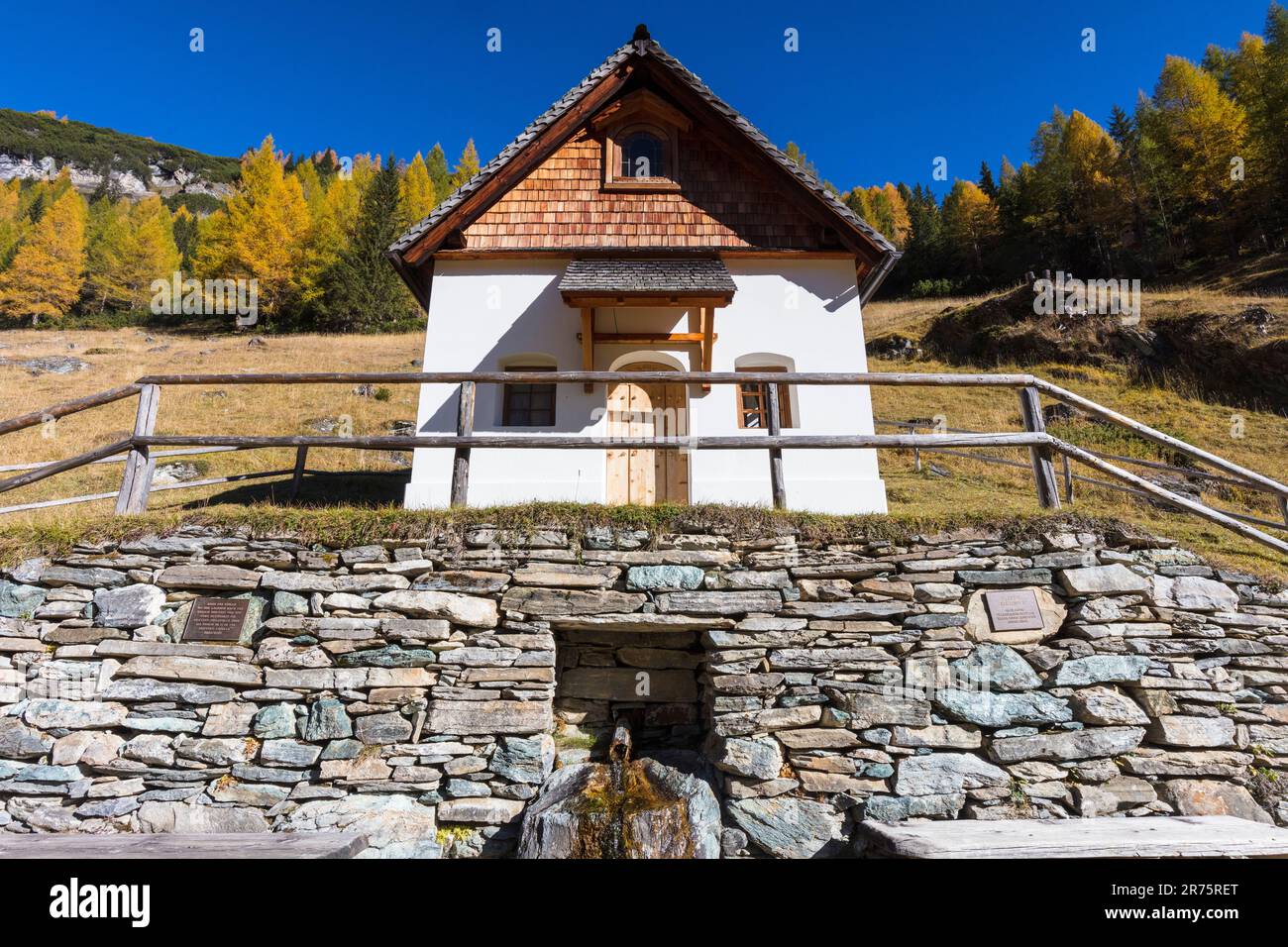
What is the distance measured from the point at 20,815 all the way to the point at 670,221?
9.61 metres

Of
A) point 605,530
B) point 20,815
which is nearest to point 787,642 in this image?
point 605,530

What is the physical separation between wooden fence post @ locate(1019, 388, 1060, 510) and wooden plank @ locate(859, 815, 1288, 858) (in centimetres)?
242

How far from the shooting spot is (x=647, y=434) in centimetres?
928

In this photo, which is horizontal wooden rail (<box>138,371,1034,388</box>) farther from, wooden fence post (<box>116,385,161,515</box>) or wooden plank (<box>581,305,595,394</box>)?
wooden plank (<box>581,305,595,394</box>)

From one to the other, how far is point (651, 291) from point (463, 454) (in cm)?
399

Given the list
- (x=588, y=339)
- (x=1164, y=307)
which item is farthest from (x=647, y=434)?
(x=1164, y=307)

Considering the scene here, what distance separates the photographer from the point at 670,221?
32.2ft

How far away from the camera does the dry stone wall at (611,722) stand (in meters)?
4.29

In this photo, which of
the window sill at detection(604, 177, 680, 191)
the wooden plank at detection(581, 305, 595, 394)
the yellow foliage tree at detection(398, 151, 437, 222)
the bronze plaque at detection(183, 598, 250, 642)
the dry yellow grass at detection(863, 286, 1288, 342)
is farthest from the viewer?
the yellow foliage tree at detection(398, 151, 437, 222)

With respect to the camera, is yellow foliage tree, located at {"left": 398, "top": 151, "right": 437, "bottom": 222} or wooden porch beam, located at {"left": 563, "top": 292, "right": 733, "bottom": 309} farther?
yellow foliage tree, located at {"left": 398, "top": 151, "right": 437, "bottom": 222}

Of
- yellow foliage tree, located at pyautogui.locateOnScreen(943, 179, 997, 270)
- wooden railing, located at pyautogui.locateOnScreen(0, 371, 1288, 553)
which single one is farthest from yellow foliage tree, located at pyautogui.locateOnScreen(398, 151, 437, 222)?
wooden railing, located at pyautogui.locateOnScreen(0, 371, 1288, 553)

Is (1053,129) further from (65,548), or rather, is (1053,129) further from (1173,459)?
(65,548)

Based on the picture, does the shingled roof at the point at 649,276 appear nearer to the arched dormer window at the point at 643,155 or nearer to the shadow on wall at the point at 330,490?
the arched dormer window at the point at 643,155

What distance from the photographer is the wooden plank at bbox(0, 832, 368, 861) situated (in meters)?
3.54
